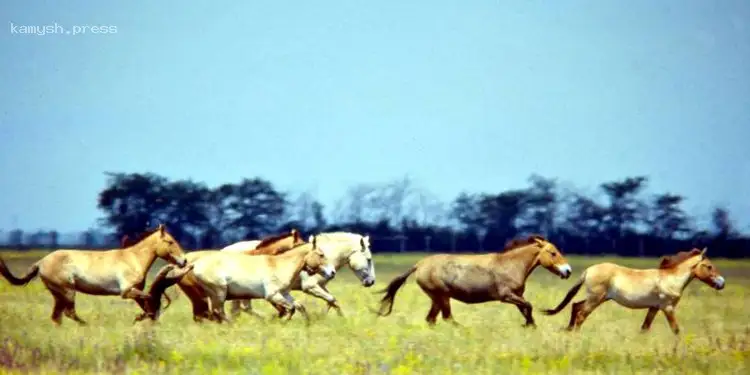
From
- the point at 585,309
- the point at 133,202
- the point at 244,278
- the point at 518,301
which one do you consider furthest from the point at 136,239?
the point at 133,202

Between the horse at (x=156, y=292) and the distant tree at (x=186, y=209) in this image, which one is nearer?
the horse at (x=156, y=292)

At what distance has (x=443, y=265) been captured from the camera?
19.1m

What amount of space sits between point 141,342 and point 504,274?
677 centimetres

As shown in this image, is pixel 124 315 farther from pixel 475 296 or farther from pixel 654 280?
pixel 654 280

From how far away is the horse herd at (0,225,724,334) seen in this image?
1730 cm

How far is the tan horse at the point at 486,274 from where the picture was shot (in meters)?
18.5

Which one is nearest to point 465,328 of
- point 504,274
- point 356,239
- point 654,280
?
point 504,274

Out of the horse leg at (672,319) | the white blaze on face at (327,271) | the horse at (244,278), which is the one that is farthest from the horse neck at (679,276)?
the horse at (244,278)

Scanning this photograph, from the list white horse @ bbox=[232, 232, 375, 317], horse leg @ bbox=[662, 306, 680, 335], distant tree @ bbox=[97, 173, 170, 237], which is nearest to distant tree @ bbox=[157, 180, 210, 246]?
distant tree @ bbox=[97, 173, 170, 237]

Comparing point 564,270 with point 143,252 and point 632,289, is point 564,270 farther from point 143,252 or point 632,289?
point 143,252

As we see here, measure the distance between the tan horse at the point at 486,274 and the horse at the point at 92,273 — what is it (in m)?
3.34

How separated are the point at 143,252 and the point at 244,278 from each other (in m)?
1.33

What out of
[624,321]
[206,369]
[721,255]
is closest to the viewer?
[206,369]

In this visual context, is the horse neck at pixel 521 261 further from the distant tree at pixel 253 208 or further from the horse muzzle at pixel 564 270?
the distant tree at pixel 253 208
